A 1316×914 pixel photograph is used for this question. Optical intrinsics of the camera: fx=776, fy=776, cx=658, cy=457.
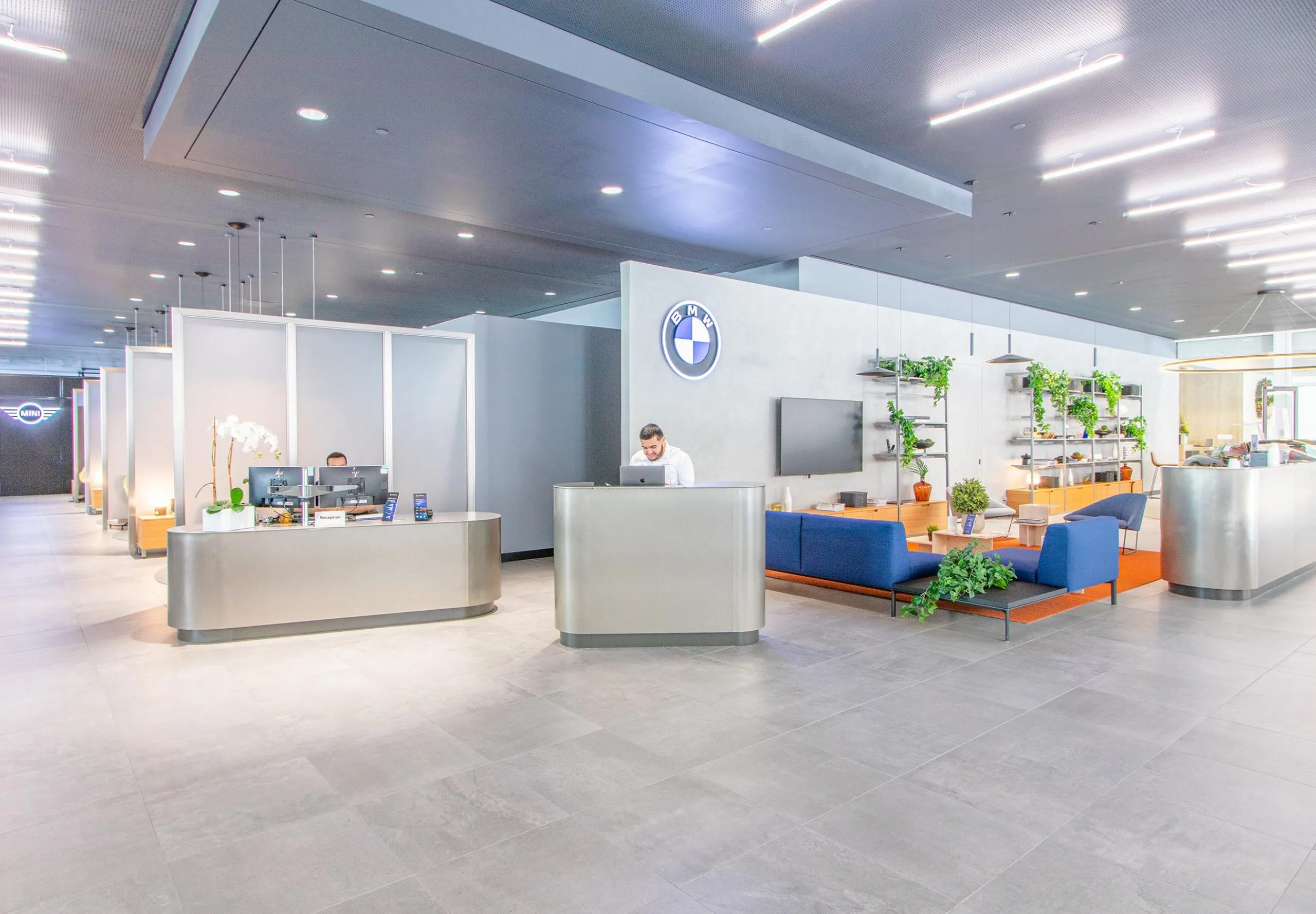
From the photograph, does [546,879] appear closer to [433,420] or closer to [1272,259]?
[433,420]

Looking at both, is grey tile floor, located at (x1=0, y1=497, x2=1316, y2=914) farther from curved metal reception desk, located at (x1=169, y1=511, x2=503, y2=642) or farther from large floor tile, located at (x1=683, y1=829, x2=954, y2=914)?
curved metal reception desk, located at (x1=169, y1=511, x2=503, y2=642)

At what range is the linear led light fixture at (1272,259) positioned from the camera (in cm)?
1003

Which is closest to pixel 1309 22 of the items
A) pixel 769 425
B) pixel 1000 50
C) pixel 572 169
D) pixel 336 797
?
pixel 1000 50

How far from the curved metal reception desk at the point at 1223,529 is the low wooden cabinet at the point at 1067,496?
4589mm

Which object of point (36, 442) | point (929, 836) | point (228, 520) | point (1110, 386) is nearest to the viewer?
point (929, 836)

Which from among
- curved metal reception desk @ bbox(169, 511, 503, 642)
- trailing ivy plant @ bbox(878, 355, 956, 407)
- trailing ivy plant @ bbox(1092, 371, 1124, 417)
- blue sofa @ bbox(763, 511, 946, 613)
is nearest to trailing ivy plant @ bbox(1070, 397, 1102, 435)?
trailing ivy plant @ bbox(1092, 371, 1124, 417)

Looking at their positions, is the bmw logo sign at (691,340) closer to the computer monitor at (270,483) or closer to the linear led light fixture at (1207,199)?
the computer monitor at (270,483)

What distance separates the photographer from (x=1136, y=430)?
48.2 feet

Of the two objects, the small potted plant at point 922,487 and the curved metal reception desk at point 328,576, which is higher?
the small potted plant at point 922,487

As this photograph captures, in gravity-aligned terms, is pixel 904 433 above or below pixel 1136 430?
below

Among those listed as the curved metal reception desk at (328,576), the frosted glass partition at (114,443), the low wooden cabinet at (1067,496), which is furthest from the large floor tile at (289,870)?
the frosted glass partition at (114,443)

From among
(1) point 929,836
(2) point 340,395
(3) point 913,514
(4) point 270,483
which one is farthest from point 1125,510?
(4) point 270,483

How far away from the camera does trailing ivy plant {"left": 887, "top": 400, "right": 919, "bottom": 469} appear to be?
10.2 meters

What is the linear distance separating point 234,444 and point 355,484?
1.91 metres
